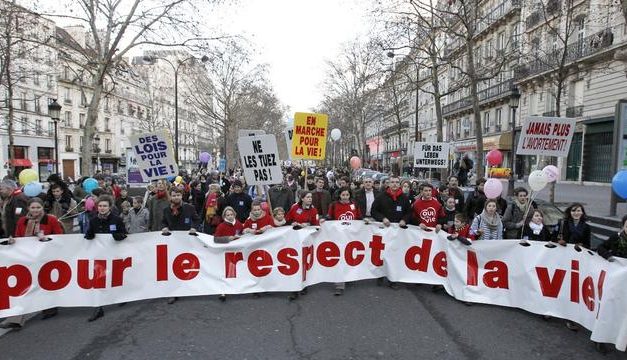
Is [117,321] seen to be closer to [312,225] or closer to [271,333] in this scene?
[271,333]

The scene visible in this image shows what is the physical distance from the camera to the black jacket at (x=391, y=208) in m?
6.85

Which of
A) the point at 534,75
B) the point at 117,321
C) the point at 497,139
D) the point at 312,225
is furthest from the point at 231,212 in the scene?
the point at 497,139

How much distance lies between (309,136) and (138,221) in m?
3.61

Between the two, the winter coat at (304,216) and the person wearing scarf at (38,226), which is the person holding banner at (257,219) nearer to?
the winter coat at (304,216)

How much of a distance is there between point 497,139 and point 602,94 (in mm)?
12564

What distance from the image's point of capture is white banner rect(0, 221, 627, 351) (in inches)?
192

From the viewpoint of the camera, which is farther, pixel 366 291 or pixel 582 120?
pixel 582 120

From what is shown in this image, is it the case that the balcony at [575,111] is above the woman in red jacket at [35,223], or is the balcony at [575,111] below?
above

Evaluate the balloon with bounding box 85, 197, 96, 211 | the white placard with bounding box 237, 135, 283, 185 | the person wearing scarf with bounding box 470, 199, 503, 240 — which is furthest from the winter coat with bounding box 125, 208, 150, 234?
the person wearing scarf with bounding box 470, 199, 503, 240

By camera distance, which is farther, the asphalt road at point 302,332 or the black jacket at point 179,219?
the black jacket at point 179,219

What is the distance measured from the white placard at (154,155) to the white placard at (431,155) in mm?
7107

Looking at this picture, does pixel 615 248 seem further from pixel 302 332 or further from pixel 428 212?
pixel 302 332

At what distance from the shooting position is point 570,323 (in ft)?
15.9

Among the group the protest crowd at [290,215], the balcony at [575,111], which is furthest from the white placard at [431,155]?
the balcony at [575,111]
